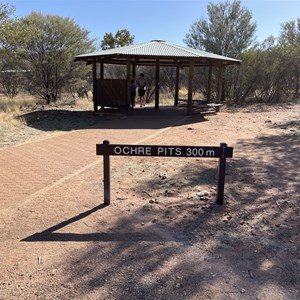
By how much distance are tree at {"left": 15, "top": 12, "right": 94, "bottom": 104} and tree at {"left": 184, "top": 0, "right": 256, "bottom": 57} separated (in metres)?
8.56

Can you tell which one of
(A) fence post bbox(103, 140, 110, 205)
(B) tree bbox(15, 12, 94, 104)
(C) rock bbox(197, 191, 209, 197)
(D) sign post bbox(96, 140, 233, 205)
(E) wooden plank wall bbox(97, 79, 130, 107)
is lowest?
(C) rock bbox(197, 191, 209, 197)

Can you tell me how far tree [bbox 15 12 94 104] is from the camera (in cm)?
1895

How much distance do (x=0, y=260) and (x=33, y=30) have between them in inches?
604

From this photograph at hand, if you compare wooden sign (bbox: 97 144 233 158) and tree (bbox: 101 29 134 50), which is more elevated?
tree (bbox: 101 29 134 50)

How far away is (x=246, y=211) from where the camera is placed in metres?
4.59


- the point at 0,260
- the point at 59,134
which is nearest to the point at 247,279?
the point at 0,260

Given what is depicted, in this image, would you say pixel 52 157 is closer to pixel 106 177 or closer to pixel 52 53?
pixel 106 177

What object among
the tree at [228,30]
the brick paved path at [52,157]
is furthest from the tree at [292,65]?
the brick paved path at [52,157]

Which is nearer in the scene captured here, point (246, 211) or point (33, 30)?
point (246, 211)

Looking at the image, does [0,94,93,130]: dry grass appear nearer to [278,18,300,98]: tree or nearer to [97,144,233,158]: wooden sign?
[97,144,233,158]: wooden sign

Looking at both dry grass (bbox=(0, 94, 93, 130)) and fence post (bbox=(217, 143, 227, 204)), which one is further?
dry grass (bbox=(0, 94, 93, 130))

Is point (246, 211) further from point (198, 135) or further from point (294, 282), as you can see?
point (198, 135)

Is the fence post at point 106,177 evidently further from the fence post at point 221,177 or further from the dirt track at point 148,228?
the fence post at point 221,177

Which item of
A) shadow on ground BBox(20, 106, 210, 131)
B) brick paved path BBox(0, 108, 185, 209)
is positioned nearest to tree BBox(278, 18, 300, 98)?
shadow on ground BBox(20, 106, 210, 131)
